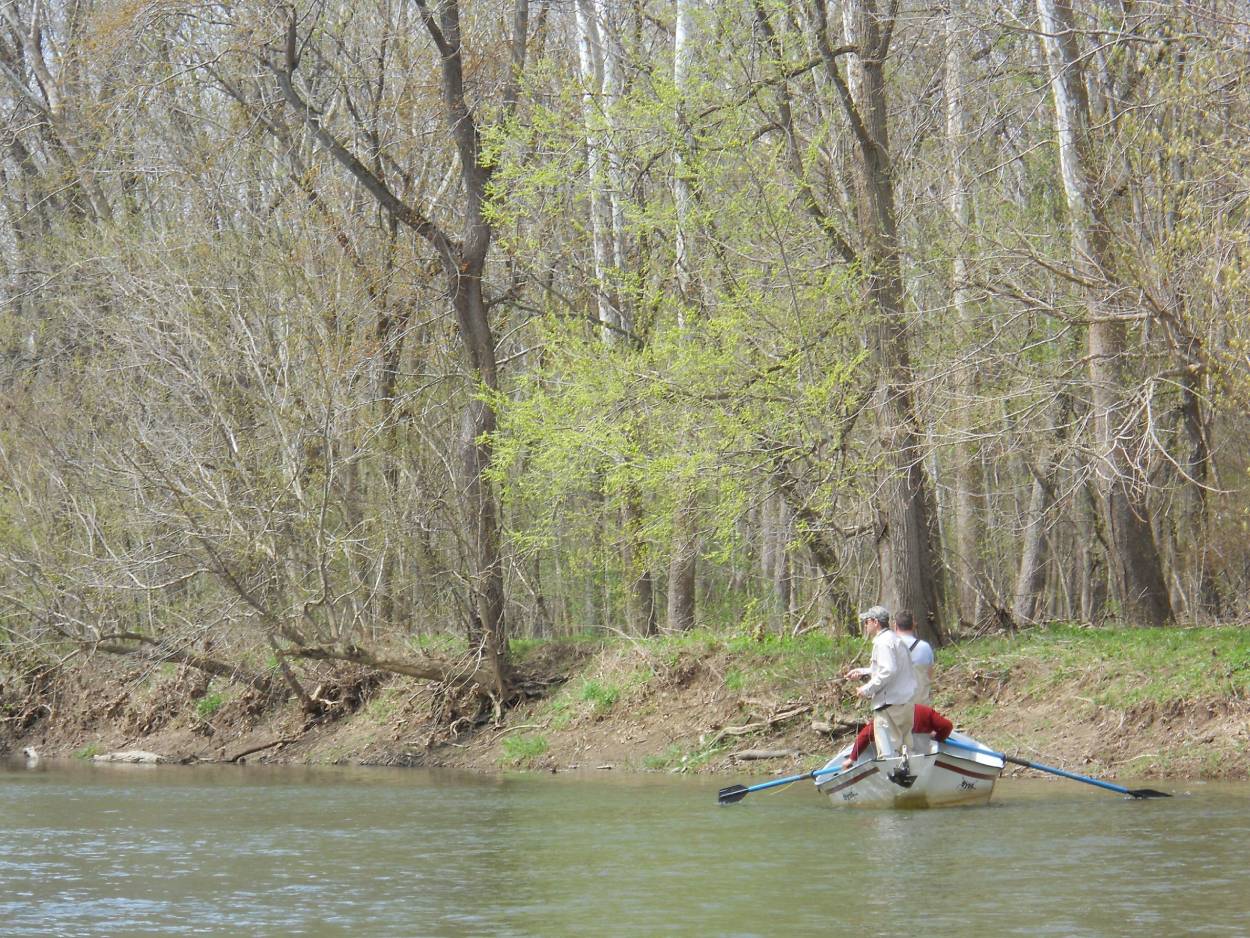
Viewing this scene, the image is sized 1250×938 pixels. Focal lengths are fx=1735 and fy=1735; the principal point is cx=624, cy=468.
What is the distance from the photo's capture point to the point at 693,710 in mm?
22266

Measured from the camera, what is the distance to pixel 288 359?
79.4ft

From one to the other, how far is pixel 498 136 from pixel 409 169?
4523 mm

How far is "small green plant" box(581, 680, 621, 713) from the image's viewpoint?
23.3m

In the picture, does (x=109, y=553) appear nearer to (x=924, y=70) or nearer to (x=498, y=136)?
(x=498, y=136)

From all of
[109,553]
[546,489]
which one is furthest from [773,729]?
[109,553]

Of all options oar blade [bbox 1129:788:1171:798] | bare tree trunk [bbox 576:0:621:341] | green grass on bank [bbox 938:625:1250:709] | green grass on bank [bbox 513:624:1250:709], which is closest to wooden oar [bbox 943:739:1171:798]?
oar blade [bbox 1129:788:1171:798]

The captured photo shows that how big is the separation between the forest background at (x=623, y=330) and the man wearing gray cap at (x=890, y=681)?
3.36 metres

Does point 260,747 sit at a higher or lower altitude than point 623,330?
lower

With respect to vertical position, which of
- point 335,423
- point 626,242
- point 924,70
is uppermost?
point 924,70

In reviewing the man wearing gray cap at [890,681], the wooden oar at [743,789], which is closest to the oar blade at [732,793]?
the wooden oar at [743,789]

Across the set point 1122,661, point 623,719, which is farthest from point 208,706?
point 1122,661

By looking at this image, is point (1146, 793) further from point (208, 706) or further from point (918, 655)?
point (208, 706)

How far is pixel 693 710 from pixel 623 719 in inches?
44.2

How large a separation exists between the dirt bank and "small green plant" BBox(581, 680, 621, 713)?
0.03 m
